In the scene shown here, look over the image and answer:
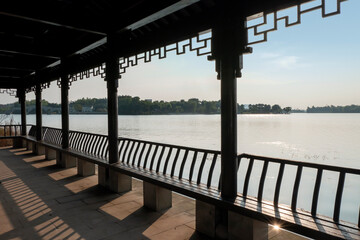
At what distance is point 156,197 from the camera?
5086 mm

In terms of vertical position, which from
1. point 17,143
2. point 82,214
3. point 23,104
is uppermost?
point 23,104

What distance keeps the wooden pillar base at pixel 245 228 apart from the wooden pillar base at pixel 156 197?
178 cm

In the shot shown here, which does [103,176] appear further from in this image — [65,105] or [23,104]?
[23,104]

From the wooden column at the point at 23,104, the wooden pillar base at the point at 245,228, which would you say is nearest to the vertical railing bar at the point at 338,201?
the wooden pillar base at the point at 245,228

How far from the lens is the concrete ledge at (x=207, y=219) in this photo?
13.1 ft

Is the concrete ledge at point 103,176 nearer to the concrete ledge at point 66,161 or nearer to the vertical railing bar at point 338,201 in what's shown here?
the concrete ledge at point 66,161

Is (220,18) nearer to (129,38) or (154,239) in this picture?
(129,38)

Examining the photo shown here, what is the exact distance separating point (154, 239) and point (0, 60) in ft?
27.9

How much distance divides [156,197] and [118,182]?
1531 mm

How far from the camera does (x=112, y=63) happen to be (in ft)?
20.3

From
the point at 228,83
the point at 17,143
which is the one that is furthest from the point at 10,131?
the point at 228,83

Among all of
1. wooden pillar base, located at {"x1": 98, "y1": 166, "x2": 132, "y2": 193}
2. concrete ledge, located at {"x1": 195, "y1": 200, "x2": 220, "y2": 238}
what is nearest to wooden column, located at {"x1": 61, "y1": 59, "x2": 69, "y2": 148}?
wooden pillar base, located at {"x1": 98, "y1": 166, "x2": 132, "y2": 193}

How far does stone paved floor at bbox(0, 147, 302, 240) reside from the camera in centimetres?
418

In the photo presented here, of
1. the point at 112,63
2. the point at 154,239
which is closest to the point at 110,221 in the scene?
the point at 154,239
